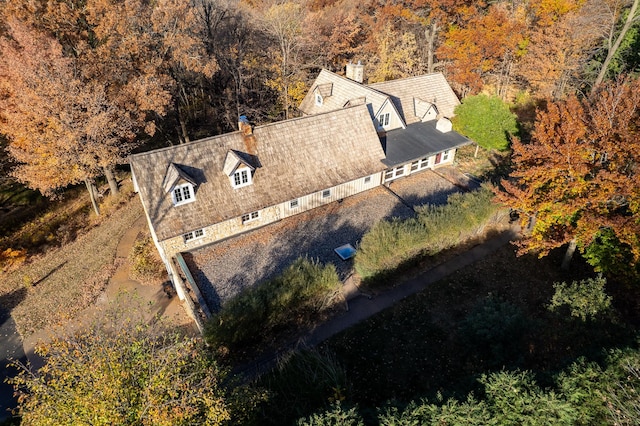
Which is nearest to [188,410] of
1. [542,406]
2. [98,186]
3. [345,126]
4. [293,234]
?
[542,406]

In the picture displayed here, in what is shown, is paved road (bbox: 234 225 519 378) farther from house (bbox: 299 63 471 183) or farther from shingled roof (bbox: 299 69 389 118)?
shingled roof (bbox: 299 69 389 118)

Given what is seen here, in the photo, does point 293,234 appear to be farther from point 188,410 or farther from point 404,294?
point 188,410

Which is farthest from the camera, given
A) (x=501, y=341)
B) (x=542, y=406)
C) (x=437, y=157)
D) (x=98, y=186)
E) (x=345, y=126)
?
(x=98, y=186)

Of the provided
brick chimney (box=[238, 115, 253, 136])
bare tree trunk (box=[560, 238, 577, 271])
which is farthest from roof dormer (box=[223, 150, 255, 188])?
bare tree trunk (box=[560, 238, 577, 271])

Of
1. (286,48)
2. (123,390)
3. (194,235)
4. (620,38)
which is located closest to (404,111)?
(286,48)

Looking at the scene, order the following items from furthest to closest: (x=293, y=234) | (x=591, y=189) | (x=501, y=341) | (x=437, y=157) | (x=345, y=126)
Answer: (x=437, y=157) → (x=345, y=126) → (x=293, y=234) → (x=591, y=189) → (x=501, y=341)

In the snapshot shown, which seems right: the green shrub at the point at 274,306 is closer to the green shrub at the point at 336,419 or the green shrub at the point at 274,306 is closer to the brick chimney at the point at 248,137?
the green shrub at the point at 336,419
